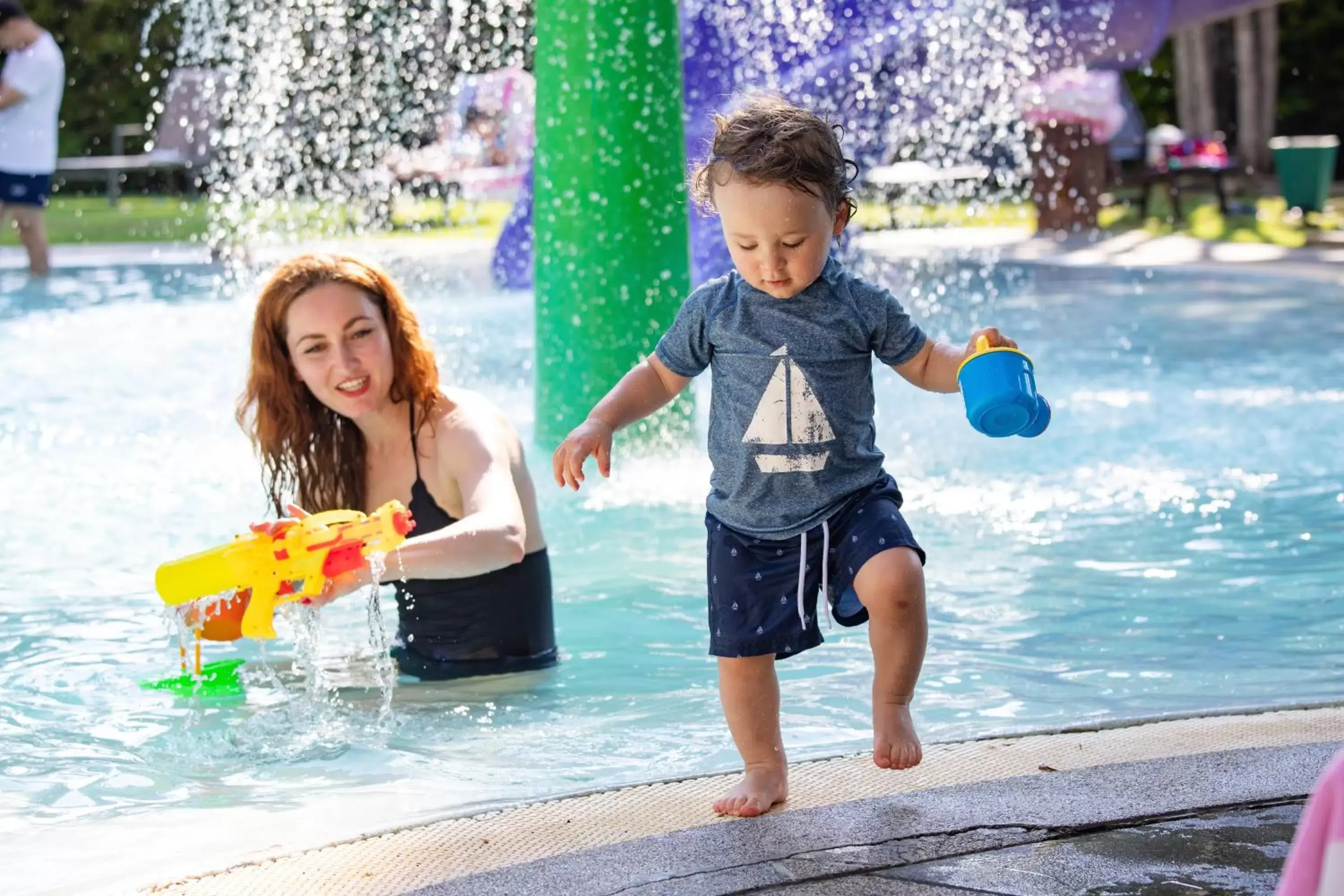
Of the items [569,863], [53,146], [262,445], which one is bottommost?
[569,863]

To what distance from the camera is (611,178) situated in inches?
225

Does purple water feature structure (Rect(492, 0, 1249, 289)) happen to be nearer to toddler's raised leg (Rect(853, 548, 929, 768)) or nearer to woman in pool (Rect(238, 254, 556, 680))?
woman in pool (Rect(238, 254, 556, 680))

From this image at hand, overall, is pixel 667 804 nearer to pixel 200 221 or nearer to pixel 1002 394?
pixel 1002 394

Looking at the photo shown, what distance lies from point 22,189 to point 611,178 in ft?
24.4

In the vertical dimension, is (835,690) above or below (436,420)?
below

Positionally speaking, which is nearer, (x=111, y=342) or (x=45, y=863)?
(x=45, y=863)

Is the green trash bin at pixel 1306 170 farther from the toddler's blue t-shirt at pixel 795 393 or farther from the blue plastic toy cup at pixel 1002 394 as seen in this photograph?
the blue plastic toy cup at pixel 1002 394

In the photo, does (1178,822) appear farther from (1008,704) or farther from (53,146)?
(53,146)

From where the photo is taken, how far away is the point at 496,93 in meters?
15.8

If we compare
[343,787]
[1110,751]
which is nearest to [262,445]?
[343,787]

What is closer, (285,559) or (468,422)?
(285,559)

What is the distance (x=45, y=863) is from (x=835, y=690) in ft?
5.07

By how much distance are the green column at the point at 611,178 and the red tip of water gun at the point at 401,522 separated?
2814 millimetres

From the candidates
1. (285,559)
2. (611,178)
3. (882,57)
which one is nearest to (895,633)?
(285,559)
